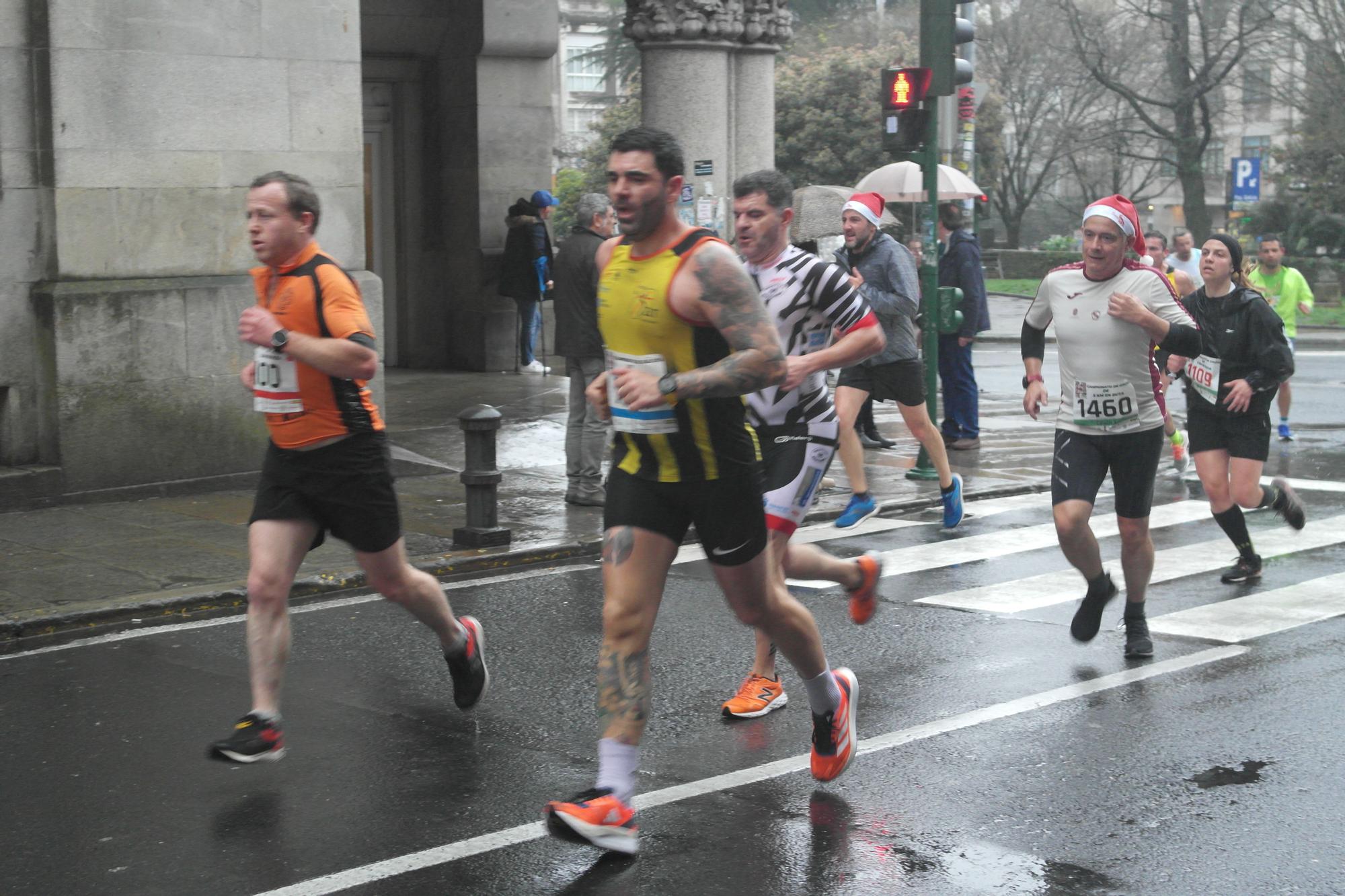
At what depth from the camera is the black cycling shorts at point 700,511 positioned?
476 centimetres

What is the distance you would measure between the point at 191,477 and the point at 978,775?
24.1ft

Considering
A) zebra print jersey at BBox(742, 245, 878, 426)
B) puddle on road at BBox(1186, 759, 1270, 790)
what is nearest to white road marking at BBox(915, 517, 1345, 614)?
zebra print jersey at BBox(742, 245, 878, 426)

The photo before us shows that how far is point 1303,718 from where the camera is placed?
6066mm

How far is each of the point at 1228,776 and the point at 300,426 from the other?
10.7 ft

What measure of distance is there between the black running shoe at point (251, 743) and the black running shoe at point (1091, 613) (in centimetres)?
348

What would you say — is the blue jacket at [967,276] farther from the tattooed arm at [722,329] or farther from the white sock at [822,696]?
the tattooed arm at [722,329]

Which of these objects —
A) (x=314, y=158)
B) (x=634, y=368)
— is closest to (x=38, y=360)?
(x=314, y=158)

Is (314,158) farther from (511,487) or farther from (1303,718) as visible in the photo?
(1303,718)

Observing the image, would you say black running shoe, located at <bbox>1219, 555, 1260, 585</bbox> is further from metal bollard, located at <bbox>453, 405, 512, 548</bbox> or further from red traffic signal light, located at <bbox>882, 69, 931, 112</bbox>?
red traffic signal light, located at <bbox>882, 69, 931, 112</bbox>

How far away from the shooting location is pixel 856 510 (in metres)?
10.3

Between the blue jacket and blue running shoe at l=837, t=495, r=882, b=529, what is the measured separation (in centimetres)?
471

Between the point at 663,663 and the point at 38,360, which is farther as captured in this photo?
the point at 38,360

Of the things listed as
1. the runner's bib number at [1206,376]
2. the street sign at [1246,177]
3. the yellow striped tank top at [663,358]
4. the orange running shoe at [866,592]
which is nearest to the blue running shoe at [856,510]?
the runner's bib number at [1206,376]

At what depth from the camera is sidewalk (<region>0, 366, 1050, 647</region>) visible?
8031mm
